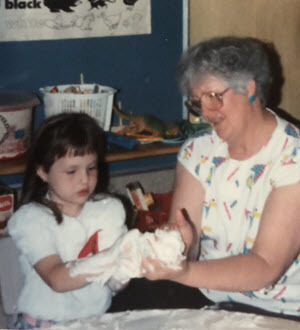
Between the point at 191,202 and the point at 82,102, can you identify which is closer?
the point at 191,202

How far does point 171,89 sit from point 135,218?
26.9 inches

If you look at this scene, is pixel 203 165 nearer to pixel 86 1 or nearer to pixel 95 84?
pixel 95 84

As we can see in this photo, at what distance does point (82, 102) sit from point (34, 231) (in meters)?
0.64

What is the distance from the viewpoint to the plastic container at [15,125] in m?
2.05

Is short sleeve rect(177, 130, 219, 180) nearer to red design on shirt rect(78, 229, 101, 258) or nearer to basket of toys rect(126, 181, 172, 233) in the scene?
red design on shirt rect(78, 229, 101, 258)

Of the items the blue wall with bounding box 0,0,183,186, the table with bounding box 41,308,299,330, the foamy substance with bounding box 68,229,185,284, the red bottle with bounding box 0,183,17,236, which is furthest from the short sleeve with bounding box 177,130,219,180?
the blue wall with bounding box 0,0,183,186

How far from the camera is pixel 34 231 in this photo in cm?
175

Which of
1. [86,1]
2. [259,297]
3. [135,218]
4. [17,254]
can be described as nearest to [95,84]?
[86,1]

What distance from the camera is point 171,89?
2744 millimetres

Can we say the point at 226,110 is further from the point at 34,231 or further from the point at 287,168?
the point at 34,231

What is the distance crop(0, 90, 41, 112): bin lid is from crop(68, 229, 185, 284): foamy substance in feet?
2.40

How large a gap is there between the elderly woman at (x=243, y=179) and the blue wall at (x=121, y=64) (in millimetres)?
854

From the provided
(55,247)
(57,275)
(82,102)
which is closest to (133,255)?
(57,275)

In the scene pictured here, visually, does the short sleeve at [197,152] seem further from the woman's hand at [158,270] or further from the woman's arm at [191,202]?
the woman's hand at [158,270]
